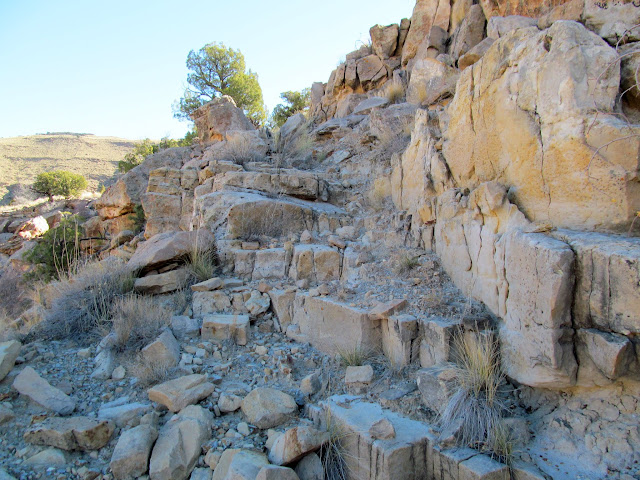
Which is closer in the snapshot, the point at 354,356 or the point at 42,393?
the point at 42,393

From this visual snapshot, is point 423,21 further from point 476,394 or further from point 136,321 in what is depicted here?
point 476,394

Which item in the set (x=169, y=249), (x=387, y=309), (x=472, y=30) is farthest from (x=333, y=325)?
(x=472, y=30)

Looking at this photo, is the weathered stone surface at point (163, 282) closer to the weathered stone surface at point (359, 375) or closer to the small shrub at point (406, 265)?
the weathered stone surface at point (359, 375)

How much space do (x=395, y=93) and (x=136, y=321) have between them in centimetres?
922

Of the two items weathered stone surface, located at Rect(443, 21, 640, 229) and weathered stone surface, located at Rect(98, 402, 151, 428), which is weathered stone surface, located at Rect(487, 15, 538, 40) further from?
weathered stone surface, located at Rect(98, 402, 151, 428)

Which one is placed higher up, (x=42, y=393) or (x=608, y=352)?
(x=608, y=352)

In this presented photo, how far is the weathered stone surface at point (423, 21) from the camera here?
1074 centimetres

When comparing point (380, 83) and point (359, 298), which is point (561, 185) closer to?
point (359, 298)

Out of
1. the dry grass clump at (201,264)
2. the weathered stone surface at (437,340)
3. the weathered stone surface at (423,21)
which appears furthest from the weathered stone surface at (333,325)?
the weathered stone surface at (423,21)

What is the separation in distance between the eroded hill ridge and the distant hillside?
77.6 feet

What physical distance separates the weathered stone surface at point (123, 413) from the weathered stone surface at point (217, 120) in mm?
8916

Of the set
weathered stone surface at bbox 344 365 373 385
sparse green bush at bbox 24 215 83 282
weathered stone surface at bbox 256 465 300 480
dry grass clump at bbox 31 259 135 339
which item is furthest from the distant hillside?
weathered stone surface at bbox 256 465 300 480

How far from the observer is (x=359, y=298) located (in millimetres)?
4320

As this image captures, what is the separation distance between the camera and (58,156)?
32.6 meters
